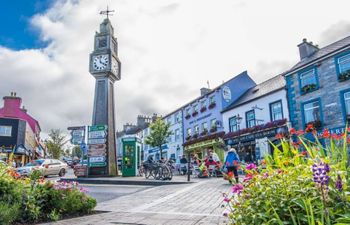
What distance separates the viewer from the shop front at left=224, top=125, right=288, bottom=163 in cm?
2070

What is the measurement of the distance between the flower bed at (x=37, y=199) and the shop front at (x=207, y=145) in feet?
69.9

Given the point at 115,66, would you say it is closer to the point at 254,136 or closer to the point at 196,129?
the point at 254,136

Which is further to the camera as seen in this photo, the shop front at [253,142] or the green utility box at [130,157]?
the shop front at [253,142]

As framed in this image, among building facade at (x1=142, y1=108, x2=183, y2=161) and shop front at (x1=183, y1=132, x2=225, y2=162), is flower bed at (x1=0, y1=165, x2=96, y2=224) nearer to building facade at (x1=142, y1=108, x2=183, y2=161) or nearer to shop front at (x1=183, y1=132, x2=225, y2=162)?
shop front at (x1=183, y1=132, x2=225, y2=162)

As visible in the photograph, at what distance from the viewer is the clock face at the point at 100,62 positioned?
1930 cm

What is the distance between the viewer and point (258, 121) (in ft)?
74.0

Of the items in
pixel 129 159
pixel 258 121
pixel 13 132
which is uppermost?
pixel 13 132

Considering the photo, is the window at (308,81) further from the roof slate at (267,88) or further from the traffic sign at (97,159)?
the traffic sign at (97,159)

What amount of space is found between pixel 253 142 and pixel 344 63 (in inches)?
350

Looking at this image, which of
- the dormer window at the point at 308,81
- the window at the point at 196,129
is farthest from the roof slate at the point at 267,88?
the window at the point at 196,129

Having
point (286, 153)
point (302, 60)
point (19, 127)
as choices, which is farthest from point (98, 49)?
point (19, 127)

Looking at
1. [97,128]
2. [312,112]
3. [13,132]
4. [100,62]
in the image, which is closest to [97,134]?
[97,128]

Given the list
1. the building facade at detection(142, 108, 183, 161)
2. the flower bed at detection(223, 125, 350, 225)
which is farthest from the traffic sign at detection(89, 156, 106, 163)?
the building facade at detection(142, 108, 183, 161)

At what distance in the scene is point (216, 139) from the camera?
27.0 m
